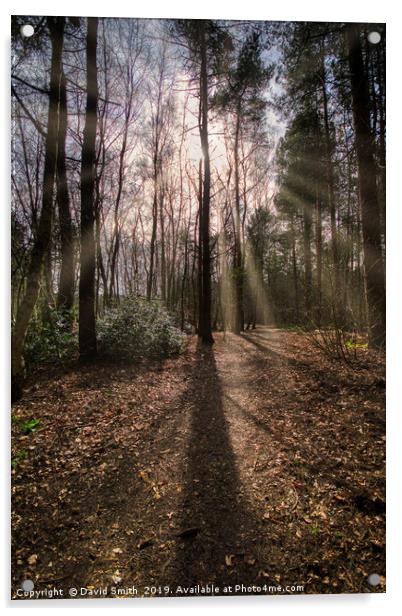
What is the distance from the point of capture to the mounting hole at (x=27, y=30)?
2289 millimetres

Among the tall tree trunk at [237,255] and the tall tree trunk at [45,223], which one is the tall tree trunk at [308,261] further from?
the tall tree trunk at [45,223]

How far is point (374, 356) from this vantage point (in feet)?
8.30

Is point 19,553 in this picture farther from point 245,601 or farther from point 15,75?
point 15,75

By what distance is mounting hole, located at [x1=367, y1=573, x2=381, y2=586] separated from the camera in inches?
67.0

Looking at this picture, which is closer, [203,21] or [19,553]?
[19,553]

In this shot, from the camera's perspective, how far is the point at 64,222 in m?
2.74

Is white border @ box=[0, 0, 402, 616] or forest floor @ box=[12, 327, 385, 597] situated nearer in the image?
forest floor @ box=[12, 327, 385, 597]

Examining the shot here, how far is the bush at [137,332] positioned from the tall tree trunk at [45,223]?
3.15ft

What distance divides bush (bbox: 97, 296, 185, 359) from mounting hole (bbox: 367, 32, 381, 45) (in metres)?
3.77

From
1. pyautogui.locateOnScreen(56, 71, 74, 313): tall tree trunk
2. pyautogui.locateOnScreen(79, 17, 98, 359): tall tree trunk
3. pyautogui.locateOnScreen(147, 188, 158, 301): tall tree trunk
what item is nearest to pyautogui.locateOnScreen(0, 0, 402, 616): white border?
pyautogui.locateOnScreen(56, 71, 74, 313): tall tree trunk

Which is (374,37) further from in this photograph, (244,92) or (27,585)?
(27,585)

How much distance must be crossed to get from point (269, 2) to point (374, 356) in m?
3.33

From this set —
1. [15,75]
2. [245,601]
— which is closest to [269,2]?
[15,75]

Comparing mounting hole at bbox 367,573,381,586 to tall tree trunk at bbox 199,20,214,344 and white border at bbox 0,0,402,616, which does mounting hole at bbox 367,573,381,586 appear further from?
tall tree trunk at bbox 199,20,214,344
